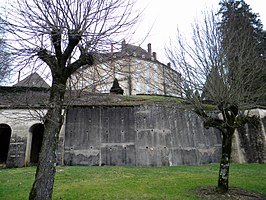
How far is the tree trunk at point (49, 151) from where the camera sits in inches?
171

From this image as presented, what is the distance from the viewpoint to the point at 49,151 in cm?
452

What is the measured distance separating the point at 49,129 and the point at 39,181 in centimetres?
95

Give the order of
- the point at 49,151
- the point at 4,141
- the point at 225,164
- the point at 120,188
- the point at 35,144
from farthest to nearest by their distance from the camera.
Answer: the point at 4,141
the point at 35,144
the point at 120,188
the point at 225,164
the point at 49,151

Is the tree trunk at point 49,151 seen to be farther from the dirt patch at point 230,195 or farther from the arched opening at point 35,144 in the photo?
the arched opening at point 35,144

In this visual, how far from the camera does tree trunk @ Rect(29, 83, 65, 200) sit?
14.2 feet

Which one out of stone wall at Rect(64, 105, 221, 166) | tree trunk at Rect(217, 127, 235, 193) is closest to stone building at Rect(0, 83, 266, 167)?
stone wall at Rect(64, 105, 221, 166)

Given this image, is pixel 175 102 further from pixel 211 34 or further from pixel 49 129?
pixel 49 129

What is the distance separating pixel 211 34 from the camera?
8.84 m

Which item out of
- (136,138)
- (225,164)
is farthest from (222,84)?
(136,138)

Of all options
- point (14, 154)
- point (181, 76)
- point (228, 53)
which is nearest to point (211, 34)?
point (228, 53)

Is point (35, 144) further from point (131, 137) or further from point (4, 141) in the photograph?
point (131, 137)

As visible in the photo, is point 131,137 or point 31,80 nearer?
point 31,80

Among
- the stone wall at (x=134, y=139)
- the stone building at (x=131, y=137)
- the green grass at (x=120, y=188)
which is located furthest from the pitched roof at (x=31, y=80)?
the stone wall at (x=134, y=139)

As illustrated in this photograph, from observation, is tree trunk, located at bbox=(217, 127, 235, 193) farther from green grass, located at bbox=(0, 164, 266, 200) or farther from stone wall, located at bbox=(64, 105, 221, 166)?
stone wall, located at bbox=(64, 105, 221, 166)
